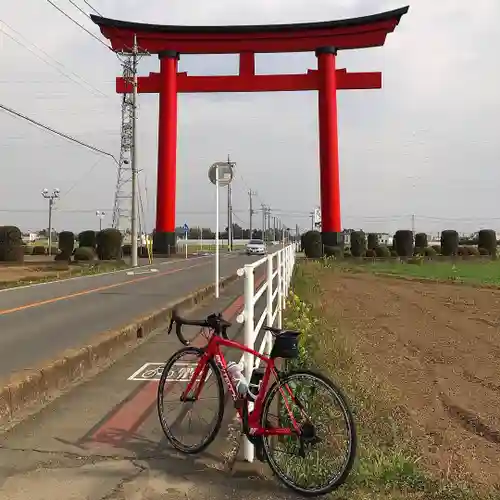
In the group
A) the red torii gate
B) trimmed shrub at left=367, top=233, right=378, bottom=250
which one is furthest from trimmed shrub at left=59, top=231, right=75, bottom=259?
trimmed shrub at left=367, top=233, right=378, bottom=250

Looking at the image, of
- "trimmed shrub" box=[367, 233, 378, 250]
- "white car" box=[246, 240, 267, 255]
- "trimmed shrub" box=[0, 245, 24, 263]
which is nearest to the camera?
"trimmed shrub" box=[0, 245, 24, 263]

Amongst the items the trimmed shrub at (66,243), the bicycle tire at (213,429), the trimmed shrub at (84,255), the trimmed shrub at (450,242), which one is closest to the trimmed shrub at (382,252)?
the trimmed shrub at (450,242)

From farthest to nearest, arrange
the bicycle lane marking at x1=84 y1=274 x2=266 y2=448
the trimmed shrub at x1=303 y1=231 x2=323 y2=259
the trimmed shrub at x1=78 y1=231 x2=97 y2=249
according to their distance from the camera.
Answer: the trimmed shrub at x1=303 y1=231 x2=323 y2=259
the trimmed shrub at x1=78 y1=231 x2=97 y2=249
the bicycle lane marking at x1=84 y1=274 x2=266 y2=448

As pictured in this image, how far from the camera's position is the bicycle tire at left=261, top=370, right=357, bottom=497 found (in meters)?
3.21

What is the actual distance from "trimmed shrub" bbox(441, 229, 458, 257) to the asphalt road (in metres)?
28.8

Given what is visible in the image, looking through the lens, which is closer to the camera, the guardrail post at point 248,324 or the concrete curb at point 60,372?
the guardrail post at point 248,324

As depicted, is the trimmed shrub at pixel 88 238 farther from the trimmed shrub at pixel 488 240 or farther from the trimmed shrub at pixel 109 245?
the trimmed shrub at pixel 488 240

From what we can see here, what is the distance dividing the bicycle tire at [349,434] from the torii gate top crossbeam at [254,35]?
3097 centimetres

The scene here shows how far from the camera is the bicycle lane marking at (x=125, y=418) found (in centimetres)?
430

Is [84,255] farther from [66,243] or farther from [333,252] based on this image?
[333,252]

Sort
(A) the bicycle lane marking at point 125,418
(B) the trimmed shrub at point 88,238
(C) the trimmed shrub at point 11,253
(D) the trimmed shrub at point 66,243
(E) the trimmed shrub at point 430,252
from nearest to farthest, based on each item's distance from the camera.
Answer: (A) the bicycle lane marking at point 125,418 → (C) the trimmed shrub at point 11,253 → (D) the trimmed shrub at point 66,243 → (B) the trimmed shrub at point 88,238 → (E) the trimmed shrub at point 430,252

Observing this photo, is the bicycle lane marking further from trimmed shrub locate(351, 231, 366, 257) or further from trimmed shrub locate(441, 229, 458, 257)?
trimmed shrub locate(441, 229, 458, 257)

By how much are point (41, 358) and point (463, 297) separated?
14036 millimetres

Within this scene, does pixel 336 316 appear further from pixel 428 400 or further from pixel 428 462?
pixel 428 462
